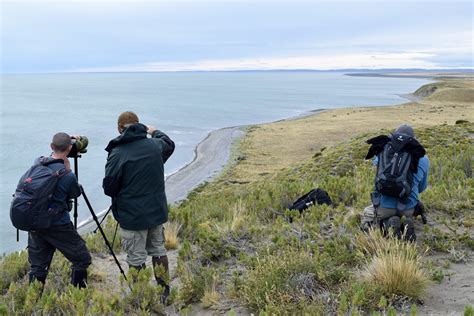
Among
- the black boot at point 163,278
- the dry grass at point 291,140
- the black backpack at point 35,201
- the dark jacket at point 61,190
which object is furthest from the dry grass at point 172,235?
the dry grass at point 291,140

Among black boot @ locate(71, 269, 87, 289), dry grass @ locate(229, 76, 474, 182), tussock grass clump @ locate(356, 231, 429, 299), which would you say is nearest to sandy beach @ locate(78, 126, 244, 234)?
dry grass @ locate(229, 76, 474, 182)

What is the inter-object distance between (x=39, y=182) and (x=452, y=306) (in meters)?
4.26

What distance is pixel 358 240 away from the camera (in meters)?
5.89

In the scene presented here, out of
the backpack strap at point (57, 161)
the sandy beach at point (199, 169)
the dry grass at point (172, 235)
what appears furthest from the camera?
the sandy beach at point (199, 169)

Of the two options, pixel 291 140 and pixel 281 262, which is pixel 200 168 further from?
pixel 281 262

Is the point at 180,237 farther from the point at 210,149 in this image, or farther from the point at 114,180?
the point at 210,149

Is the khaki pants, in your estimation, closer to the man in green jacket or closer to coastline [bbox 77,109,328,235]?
the man in green jacket

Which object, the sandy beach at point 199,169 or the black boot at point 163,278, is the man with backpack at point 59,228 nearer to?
the black boot at point 163,278

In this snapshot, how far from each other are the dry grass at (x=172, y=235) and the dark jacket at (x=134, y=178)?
272 cm

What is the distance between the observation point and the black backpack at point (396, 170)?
19.0 ft

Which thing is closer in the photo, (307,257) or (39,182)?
(39,182)

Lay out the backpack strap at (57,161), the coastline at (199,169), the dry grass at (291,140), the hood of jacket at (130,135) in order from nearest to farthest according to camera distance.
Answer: the backpack strap at (57,161) < the hood of jacket at (130,135) < the coastline at (199,169) < the dry grass at (291,140)

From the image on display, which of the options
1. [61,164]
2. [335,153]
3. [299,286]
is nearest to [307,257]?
[299,286]

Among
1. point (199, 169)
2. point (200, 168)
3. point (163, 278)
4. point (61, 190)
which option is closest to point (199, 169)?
point (199, 169)
